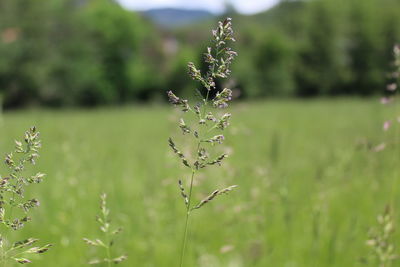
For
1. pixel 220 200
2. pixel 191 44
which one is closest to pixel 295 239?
pixel 220 200

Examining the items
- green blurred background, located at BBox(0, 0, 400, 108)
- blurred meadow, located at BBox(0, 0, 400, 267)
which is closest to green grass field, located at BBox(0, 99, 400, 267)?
blurred meadow, located at BBox(0, 0, 400, 267)

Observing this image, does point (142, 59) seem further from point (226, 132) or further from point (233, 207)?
point (233, 207)

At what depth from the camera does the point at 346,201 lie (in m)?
5.22

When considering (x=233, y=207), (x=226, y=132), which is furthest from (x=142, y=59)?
(x=233, y=207)

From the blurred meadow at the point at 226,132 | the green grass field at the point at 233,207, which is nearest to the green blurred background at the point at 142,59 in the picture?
the blurred meadow at the point at 226,132

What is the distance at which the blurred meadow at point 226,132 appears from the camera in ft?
12.0

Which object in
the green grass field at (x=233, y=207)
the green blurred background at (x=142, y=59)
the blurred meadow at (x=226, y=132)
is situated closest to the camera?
the green grass field at (x=233, y=207)

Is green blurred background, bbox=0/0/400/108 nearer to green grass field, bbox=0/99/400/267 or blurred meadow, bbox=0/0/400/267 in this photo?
blurred meadow, bbox=0/0/400/267

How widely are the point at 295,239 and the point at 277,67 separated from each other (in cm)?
5538

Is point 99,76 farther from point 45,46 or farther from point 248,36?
point 248,36

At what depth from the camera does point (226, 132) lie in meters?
3.64

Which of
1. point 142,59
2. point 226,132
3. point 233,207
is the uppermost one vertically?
point 226,132

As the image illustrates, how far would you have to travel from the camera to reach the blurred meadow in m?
3.65

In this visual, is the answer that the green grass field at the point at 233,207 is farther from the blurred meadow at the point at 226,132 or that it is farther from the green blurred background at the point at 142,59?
the green blurred background at the point at 142,59
